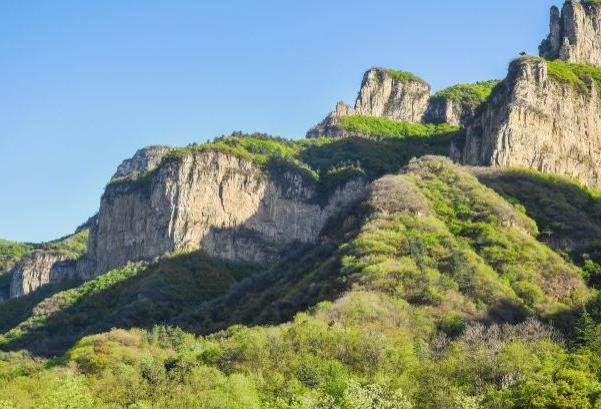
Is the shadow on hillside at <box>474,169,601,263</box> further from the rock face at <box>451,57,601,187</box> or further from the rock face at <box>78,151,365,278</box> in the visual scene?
the rock face at <box>78,151,365,278</box>

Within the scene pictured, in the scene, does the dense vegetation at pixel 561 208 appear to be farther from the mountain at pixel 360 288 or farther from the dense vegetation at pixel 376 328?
the dense vegetation at pixel 376 328

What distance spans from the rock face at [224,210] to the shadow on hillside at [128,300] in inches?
260

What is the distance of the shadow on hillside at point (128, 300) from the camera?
145500mm

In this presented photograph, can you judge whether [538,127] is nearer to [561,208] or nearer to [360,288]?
[561,208]

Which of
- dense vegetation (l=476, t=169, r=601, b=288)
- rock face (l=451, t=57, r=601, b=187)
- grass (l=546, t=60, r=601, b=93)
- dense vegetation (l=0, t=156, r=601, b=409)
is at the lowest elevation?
dense vegetation (l=0, t=156, r=601, b=409)

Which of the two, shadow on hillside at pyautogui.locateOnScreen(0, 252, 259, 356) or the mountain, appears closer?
the mountain

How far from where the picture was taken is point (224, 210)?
7426 inches

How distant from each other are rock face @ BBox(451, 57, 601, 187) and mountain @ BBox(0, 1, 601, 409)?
1.04 ft

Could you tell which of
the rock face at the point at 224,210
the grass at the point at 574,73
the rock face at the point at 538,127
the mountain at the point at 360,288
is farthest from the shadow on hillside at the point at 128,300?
the grass at the point at 574,73

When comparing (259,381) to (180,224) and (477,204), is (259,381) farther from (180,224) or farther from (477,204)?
(180,224)

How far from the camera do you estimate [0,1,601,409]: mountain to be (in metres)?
78.0

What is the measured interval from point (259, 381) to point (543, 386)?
2368 centimetres

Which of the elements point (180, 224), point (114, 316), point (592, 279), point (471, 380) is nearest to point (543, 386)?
point (471, 380)

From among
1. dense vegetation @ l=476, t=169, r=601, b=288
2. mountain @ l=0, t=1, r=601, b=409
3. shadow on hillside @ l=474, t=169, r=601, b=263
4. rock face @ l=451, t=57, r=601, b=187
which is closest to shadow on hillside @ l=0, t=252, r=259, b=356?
mountain @ l=0, t=1, r=601, b=409
